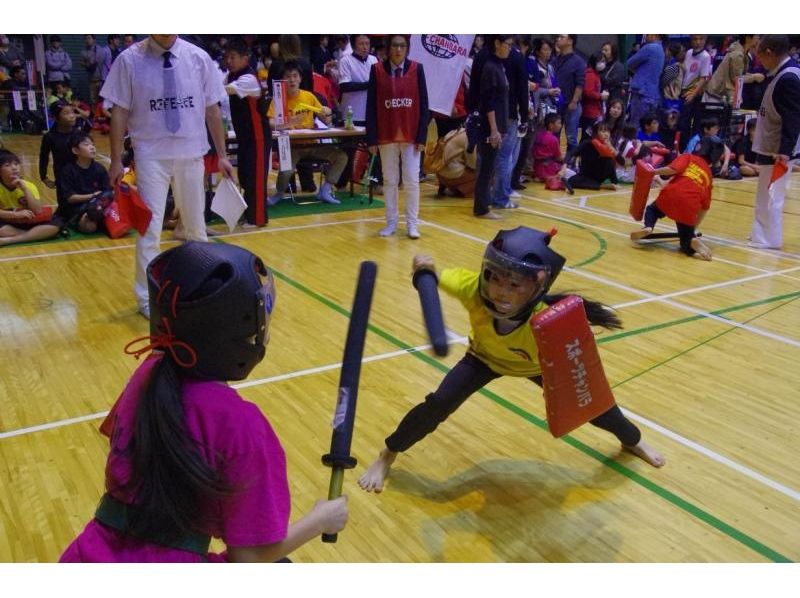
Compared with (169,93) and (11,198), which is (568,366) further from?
(11,198)

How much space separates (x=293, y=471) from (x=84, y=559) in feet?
5.58

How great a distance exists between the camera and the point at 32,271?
632 centimetres

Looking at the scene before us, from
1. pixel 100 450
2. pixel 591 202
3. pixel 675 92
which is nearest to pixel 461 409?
pixel 100 450

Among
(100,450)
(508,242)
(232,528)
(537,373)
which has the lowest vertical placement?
(100,450)

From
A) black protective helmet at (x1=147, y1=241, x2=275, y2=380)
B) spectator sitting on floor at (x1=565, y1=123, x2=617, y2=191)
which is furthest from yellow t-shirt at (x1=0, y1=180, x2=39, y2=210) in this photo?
spectator sitting on floor at (x1=565, y1=123, x2=617, y2=191)

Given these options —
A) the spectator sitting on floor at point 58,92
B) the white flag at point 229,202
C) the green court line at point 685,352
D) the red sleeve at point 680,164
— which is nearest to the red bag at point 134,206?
the white flag at point 229,202

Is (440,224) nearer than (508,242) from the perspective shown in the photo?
No

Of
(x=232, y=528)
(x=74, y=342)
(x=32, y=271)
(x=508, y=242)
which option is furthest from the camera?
(x=32, y=271)

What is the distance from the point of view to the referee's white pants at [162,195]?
4.98 m

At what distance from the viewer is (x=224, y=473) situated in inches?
63.2

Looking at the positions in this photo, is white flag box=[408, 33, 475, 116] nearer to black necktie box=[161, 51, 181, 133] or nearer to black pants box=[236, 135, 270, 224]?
black pants box=[236, 135, 270, 224]

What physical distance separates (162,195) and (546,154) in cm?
714

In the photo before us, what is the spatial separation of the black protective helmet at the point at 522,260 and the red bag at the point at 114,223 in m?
5.50

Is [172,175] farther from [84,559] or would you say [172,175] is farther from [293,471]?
[84,559]
